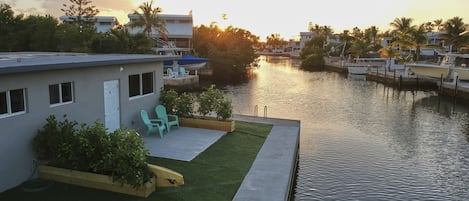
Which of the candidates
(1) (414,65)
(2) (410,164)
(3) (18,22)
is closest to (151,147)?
(2) (410,164)

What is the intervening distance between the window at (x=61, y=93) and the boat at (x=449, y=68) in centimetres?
3542

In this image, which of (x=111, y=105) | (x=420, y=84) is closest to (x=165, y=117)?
(x=111, y=105)

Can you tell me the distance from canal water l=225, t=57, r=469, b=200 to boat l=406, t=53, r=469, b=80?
740cm

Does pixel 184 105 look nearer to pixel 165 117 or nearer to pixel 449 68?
pixel 165 117

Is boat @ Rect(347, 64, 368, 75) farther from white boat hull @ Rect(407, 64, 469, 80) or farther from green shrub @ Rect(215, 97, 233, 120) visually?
green shrub @ Rect(215, 97, 233, 120)

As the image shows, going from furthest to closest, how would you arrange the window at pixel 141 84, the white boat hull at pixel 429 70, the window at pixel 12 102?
the white boat hull at pixel 429 70, the window at pixel 141 84, the window at pixel 12 102

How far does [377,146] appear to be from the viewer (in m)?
15.1

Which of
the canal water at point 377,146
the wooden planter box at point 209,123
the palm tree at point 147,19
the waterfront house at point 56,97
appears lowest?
the canal water at point 377,146

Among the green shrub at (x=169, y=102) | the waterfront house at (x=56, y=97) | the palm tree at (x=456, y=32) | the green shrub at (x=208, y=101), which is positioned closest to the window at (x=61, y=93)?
the waterfront house at (x=56, y=97)

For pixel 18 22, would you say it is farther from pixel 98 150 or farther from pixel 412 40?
pixel 412 40

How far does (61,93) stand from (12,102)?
145 centimetres

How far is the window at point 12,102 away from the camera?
302 inches

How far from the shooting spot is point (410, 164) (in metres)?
12.8

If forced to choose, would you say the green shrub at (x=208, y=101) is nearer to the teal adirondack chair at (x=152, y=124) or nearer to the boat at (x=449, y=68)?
the teal adirondack chair at (x=152, y=124)
